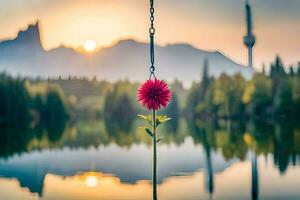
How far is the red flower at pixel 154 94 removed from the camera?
8242 mm

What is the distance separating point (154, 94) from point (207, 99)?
327ft

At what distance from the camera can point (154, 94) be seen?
27.2ft

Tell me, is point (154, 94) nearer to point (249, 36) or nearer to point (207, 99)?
point (207, 99)

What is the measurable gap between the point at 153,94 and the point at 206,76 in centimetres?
11030

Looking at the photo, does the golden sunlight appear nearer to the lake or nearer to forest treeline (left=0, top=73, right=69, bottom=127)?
the lake

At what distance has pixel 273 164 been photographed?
29.2 m

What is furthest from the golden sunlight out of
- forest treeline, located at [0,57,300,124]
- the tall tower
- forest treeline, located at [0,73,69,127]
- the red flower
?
the tall tower

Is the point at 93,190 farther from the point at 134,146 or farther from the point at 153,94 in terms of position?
the point at 134,146

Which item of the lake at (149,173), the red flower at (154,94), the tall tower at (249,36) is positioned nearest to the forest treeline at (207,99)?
the tall tower at (249,36)

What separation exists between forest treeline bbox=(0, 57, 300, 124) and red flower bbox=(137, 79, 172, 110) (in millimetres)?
79103

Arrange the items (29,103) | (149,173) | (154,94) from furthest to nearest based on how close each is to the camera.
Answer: (29,103), (149,173), (154,94)

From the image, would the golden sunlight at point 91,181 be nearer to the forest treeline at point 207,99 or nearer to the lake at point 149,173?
the lake at point 149,173

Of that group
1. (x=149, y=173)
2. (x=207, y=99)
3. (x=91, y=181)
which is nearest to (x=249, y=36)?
(x=207, y=99)

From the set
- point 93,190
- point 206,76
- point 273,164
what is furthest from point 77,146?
point 206,76
